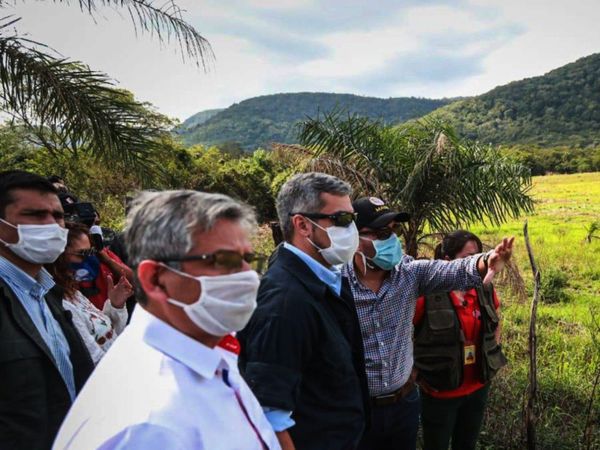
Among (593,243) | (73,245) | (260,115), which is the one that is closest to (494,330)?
(73,245)

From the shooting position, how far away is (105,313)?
116 inches

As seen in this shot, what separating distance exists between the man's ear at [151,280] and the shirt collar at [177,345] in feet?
0.17

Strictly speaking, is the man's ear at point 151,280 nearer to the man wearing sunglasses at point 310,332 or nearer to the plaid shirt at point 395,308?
the man wearing sunglasses at point 310,332

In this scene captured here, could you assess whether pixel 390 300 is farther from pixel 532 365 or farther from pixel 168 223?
pixel 168 223

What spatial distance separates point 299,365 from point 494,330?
210cm

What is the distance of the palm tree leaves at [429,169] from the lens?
17.1ft

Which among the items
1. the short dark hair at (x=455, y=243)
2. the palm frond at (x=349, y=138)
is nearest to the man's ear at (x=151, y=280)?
the short dark hair at (x=455, y=243)

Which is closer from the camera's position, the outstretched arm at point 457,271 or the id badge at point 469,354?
the outstretched arm at point 457,271

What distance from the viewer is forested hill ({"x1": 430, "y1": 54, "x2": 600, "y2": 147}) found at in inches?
2990

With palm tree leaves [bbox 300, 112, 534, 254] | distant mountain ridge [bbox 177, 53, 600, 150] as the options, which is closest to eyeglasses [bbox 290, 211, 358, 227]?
palm tree leaves [bbox 300, 112, 534, 254]

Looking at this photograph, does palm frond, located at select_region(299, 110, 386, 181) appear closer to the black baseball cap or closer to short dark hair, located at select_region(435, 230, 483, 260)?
short dark hair, located at select_region(435, 230, 483, 260)

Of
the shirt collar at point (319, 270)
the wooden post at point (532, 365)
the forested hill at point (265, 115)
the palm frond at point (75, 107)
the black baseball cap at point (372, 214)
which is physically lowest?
the wooden post at point (532, 365)

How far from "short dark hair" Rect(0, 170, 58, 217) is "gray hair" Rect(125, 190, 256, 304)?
54.2 inches

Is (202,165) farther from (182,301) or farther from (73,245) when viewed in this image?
(182,301)
